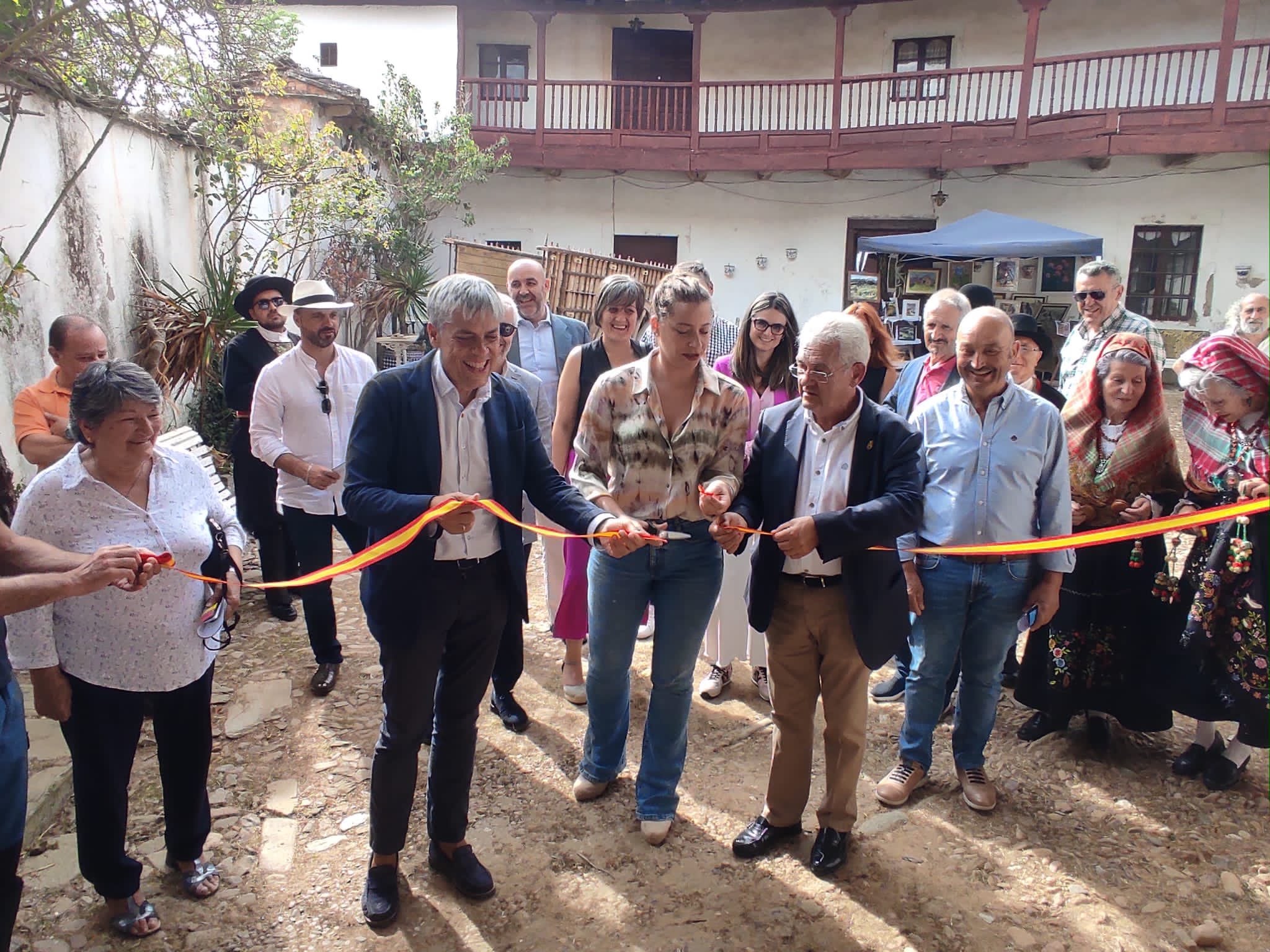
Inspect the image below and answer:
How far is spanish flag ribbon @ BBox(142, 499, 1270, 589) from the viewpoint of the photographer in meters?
2.48

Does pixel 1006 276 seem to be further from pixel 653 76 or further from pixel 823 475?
pixel 823 475

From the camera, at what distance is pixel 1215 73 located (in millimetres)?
14664

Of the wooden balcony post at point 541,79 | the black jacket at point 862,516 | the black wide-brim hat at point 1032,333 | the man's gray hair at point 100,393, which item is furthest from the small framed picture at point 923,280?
the man's gray hair at point 100,393

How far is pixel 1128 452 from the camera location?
11.4ft

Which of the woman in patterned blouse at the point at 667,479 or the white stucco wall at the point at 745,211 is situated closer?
the woman in patterned blouse at the point at 667,479

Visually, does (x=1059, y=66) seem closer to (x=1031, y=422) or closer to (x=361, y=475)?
(x=1031, y=422)

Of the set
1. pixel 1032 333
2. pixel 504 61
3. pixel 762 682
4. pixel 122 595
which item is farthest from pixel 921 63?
pixel 122 595

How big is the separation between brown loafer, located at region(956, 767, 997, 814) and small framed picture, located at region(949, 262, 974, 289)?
1273 centimetres

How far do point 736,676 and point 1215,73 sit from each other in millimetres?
16056

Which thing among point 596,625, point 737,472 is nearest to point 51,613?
point 596,625

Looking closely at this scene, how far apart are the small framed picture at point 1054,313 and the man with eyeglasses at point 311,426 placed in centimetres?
1432

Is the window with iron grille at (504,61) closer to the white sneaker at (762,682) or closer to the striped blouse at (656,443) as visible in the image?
the white sneaker at (762,682)

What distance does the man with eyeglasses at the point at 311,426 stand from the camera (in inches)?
162

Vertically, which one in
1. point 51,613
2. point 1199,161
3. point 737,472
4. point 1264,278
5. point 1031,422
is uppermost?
point 1199,161
